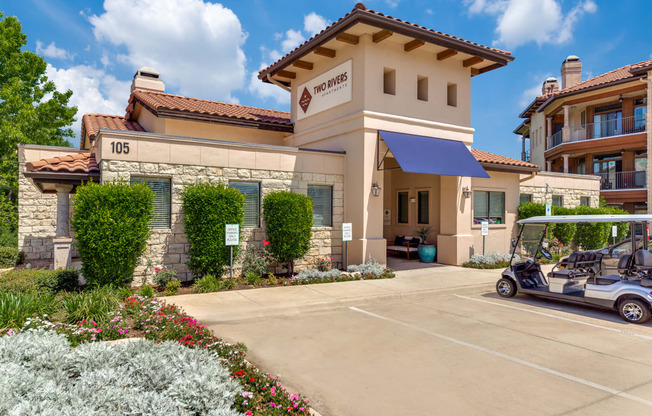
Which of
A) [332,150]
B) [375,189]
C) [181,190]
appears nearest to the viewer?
[181,190]

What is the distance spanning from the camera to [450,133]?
1456cm

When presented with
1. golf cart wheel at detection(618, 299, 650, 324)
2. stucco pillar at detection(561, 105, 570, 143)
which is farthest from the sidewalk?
stucco pillar at detection(561, 105, 570, 143)

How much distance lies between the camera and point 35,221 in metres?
15.1

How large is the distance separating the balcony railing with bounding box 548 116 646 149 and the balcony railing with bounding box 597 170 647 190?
2.60 metres

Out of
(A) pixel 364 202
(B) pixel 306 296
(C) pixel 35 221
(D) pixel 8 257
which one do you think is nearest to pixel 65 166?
(C) pixel 35 221

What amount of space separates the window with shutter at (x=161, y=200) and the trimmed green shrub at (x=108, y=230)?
114cm

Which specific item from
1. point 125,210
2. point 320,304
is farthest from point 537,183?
point 125,210

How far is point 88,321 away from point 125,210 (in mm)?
3476

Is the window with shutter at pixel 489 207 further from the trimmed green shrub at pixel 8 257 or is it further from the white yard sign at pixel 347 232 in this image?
the trimmed green shrub at pixel 8 257

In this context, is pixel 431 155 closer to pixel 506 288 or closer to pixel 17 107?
pixel 506 288

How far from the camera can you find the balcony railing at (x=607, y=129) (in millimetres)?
26070

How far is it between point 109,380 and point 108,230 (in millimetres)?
5736

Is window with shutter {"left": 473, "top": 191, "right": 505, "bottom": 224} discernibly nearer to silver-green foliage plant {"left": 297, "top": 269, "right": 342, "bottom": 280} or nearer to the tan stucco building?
the tan stucco building

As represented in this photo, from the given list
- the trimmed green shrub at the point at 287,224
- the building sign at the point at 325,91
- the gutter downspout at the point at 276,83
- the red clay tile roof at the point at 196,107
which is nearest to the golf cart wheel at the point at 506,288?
the trimmed green shrub at the point at 287,224
